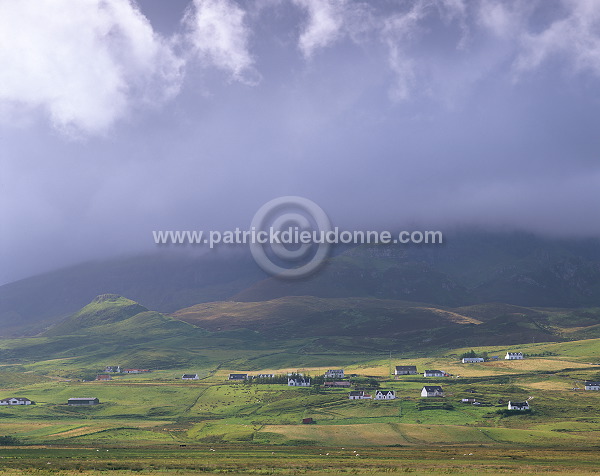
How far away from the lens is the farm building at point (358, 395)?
621 ft

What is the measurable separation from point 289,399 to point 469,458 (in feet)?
303

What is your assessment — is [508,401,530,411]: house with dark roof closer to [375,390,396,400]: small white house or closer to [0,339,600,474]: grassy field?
[0,339,600,474]: grassy field

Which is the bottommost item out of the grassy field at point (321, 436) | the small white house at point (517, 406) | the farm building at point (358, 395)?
the grassy field at point (321, 436)

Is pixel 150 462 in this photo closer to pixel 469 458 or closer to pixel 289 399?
pixel 469 458

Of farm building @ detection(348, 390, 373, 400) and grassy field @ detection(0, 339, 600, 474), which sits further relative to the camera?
farm building @ detection(348, 390, 373, 400)

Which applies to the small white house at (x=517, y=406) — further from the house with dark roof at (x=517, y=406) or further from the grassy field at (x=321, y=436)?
→ the grassy field at (x=321, y=436)

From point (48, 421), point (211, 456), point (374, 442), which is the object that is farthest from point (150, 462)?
point (48, 421)

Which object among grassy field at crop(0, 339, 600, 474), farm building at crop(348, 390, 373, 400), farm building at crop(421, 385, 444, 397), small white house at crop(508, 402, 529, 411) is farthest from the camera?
farm building at crop(421, 385, 444, 397)

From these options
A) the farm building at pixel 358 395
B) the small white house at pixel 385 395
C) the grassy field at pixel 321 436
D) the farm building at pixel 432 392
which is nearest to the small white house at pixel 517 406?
the grassy field at pixel 321 436

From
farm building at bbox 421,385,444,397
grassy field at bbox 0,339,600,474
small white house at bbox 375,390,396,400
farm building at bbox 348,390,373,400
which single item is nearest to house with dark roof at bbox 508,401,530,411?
grassy field at bbox 0,339,600,474

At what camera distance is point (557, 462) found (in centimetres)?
10219

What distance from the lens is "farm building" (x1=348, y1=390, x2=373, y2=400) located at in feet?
621

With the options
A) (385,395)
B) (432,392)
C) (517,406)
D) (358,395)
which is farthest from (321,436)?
(432,392)

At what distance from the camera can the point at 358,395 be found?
19150 centimetres
